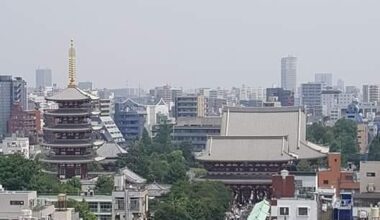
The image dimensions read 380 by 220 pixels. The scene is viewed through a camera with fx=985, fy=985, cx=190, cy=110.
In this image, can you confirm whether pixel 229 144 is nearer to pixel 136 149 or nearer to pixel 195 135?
pixel 136 149

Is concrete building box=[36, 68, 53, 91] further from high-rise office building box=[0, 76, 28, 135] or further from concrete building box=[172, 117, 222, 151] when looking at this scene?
concrete building box=[172, 117, 222, 151]

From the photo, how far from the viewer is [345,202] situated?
21.4 m

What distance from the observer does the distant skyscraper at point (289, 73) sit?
163125 millimetres

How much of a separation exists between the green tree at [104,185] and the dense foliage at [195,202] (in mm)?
2778

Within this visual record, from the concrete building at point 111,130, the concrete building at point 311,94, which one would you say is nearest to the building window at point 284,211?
the concrete building at point 111,130

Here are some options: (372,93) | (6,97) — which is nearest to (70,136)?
(6,97)

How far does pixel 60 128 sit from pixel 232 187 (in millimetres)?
7856

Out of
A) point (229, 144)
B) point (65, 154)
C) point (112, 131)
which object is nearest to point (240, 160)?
point (229, 144)

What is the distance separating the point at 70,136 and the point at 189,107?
4329 cm

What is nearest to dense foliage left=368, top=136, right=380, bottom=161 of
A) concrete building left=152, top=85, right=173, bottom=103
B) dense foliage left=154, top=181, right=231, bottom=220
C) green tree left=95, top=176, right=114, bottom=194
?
dense foliage left=154, top=181, right=231, bottom=220

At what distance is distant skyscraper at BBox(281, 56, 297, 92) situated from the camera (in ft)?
535

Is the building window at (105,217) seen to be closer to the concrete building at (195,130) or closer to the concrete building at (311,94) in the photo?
the concrete building at (195,130)

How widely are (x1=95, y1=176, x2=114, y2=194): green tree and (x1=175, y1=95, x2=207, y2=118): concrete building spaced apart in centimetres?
4599

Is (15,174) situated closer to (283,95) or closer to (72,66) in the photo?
(72,66)
